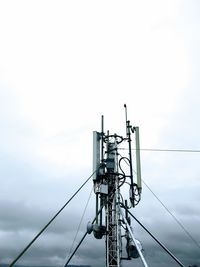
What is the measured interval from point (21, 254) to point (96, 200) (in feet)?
24.6

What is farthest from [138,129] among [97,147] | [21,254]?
[21,254]

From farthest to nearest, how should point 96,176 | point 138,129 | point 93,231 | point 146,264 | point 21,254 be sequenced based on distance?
point 138,129 < point 96,176 < point 93,231 < point 146,264 < point 21,254

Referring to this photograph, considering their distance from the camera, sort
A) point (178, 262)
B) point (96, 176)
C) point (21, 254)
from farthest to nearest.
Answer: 1. point (96, 176)
2. point (178, 262)
3. point (21, 254)

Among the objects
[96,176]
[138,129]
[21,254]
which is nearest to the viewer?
[21,254]

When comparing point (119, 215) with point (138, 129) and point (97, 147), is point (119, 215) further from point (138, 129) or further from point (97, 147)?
point (138, 129)

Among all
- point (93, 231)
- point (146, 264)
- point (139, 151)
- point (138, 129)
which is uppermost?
point (138, 129)

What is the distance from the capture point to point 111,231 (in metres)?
17.3

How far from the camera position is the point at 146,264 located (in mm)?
14266

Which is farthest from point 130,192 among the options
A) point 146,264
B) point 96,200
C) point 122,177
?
point 146,264

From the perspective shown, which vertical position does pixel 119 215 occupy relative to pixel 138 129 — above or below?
below

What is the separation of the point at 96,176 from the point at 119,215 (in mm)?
2459

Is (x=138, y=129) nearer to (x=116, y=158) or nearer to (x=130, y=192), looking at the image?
(x=116, y=158)

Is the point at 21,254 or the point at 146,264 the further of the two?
the point at 146,264

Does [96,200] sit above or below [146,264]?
above
